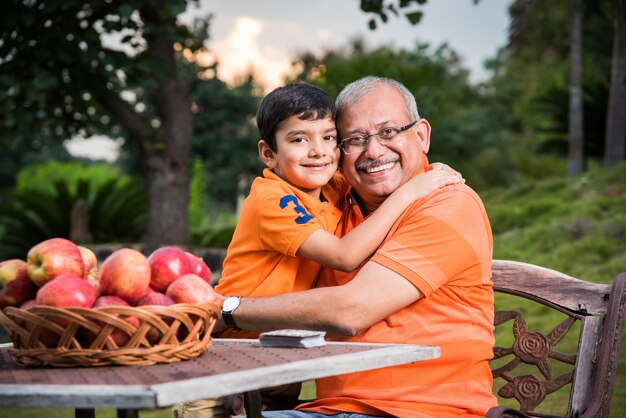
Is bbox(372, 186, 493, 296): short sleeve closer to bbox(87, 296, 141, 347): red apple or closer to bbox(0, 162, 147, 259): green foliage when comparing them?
bbox(87, 296, 141, 347): red apple

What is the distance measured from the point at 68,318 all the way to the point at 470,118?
29.9 m

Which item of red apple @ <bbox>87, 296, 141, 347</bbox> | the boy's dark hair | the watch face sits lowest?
red apple @ <bbox>87, 296, 141, 347</bbox>

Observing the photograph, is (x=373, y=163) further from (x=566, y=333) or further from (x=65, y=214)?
(x=65, y=214)

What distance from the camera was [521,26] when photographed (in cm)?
1419

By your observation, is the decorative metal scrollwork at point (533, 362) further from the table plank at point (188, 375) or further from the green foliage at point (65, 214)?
the green foliage at point (65, 214)

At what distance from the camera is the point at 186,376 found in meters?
2.04

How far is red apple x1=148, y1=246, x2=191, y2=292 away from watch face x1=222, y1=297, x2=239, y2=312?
529mm

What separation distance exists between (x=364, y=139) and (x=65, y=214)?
10.0 metres

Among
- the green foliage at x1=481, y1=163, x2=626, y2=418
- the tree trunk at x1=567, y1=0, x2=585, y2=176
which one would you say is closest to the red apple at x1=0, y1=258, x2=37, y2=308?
the green foliage at x1=481, y1=163, x2=626, y2=418

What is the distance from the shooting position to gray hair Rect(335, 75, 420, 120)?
11.1ft

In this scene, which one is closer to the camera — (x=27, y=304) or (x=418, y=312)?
(x=27, y=304)

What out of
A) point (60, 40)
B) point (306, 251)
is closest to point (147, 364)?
point (306, 251)

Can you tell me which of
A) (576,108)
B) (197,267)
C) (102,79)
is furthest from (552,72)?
(197,267)

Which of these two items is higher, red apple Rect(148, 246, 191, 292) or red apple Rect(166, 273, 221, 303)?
red apple Rect(148, 246, 191, 292)
